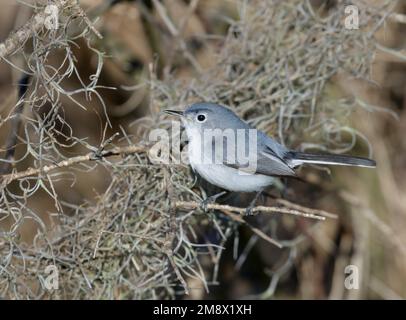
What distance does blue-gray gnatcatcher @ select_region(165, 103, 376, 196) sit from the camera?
9.47 ft

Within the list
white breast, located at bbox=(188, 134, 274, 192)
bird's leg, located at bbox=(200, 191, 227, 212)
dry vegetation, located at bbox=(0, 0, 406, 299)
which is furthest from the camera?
white breast, located at bbox=(188, 134, 274, 192)

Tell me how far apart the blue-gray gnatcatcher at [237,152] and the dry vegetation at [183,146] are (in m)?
0.15

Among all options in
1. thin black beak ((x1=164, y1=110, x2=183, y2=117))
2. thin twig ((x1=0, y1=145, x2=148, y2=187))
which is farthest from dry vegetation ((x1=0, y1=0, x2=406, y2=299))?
thin black beak ((x1=164, y1=110, x2=183, y2=117))

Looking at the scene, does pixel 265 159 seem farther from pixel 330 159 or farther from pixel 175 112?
pixel 175 112

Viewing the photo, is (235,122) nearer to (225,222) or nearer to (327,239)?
(225,222)

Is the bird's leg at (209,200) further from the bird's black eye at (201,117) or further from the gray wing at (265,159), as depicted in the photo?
the bird's black eye at (201,117)

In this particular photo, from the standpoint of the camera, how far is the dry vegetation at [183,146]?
2.42 metres

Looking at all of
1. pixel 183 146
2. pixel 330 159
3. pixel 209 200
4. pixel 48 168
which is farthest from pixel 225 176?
pixel 48 168

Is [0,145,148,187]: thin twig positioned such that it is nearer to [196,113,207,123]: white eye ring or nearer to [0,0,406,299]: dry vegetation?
[0,0,406,299]: dry vegetation

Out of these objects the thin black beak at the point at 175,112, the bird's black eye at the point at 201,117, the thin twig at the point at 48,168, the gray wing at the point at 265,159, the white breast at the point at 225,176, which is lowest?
the thin twig at the point at 48,168

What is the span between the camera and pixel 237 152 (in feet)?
9.88

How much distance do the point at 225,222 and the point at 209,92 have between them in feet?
2.15

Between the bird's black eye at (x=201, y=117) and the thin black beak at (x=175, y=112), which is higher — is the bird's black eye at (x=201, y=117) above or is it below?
above

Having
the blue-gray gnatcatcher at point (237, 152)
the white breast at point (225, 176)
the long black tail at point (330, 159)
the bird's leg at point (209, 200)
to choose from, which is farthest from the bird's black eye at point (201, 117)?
the long black tail at point (330, 159)
